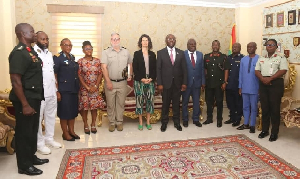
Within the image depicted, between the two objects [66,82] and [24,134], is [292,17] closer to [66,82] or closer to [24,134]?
[66,82]

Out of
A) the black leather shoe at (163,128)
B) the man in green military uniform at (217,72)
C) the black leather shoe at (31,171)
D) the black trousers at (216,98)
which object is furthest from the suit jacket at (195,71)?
the black leather shoe at (31,171)

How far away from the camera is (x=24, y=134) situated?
2.65 metres

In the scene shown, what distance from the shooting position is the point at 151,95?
4.26m

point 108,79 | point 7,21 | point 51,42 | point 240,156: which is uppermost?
point 7,21

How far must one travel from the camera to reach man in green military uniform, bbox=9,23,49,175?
2453 mm

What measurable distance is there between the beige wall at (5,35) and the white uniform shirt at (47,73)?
1667 mm

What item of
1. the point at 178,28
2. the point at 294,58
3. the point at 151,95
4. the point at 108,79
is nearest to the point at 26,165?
the point at 108,79

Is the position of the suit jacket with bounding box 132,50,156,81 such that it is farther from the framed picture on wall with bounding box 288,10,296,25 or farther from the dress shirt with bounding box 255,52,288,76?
the framed picture on wall with bounding box 288,10,296,25

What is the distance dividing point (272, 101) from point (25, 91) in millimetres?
3299

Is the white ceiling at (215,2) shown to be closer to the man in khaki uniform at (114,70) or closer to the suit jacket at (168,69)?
the man in khaki uniform at (114,70)

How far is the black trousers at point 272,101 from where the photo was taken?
3652 millimetres

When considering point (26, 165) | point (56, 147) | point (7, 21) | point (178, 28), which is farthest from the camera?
point (178, 28)

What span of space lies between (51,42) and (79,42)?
1.88ft

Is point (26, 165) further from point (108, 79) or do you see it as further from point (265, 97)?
point (265, 97)
